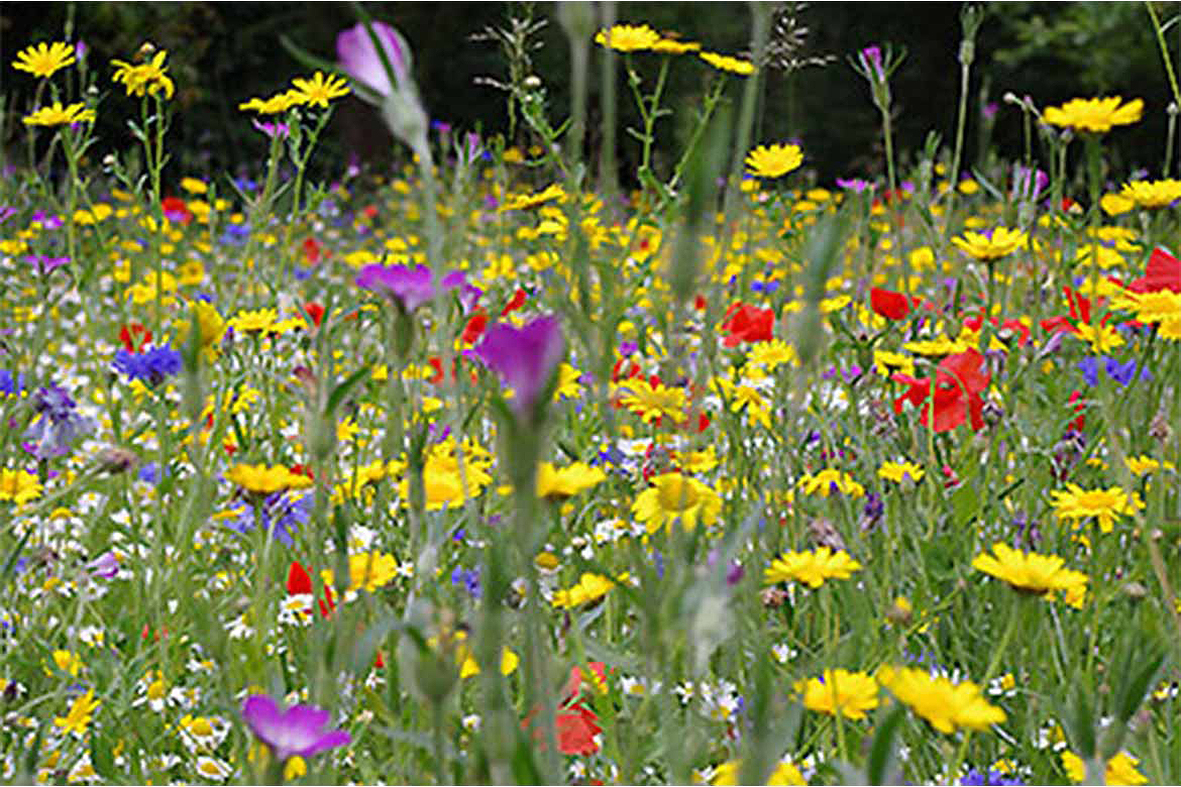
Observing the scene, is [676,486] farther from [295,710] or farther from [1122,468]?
[1122,468]

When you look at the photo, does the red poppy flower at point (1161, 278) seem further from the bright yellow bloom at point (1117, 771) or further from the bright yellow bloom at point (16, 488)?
the bright yellow bloom at point (16, 488)

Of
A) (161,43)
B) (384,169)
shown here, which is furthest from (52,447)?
(384,169)

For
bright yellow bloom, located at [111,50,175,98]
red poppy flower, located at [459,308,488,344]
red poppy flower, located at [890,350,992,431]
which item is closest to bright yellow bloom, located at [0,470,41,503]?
bright yellow bloom, located at [111,50,175,98]

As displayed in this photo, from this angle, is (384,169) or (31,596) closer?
(31,596)

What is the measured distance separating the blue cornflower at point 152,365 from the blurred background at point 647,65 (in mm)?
4803

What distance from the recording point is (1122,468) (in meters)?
0.94

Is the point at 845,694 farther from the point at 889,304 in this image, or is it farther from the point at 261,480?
the point at 889,304

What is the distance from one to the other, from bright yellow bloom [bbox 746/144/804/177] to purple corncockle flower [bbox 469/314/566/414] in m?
0.84

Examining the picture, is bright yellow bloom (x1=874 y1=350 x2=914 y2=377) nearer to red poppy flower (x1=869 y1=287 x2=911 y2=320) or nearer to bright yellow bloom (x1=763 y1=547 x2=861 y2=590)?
red poppy flower (x1=869 y1=287 x2=911 y2=320)

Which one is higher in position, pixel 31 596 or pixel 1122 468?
pixel 1122 468

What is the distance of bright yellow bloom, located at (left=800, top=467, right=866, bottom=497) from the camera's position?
119 cm

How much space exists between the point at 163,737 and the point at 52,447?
1.25ft

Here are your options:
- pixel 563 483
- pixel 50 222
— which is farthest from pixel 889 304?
pixel 50 222

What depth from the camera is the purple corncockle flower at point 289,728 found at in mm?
612
